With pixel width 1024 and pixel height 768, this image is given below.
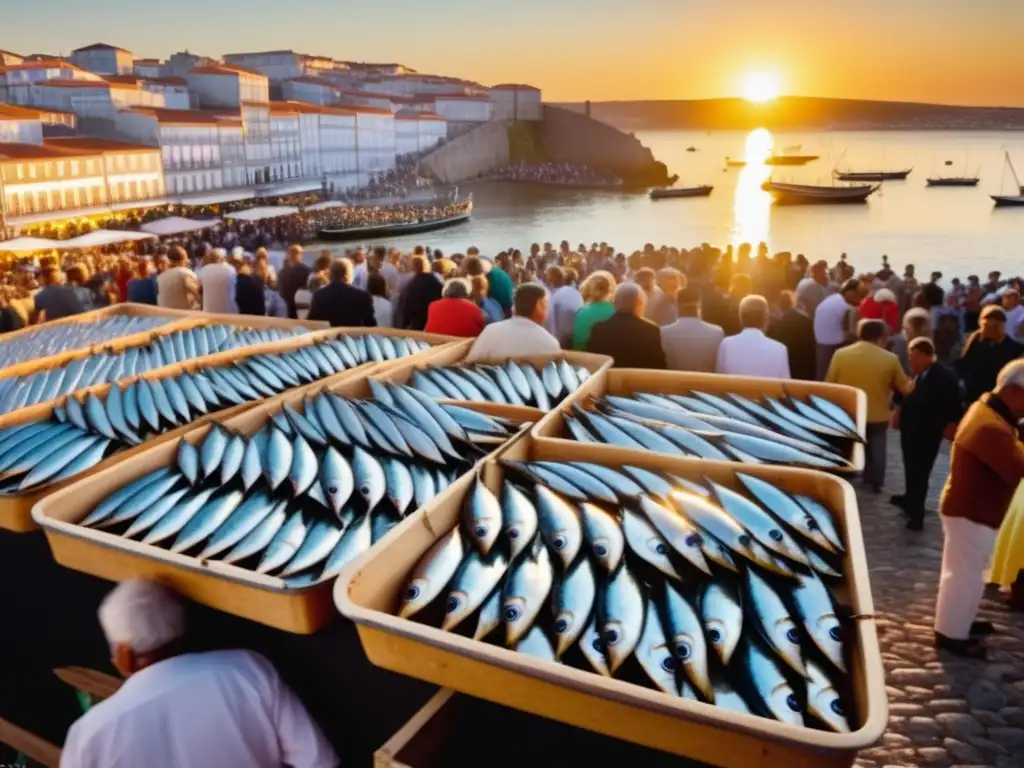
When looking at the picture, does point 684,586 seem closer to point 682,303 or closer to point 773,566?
point 773,566

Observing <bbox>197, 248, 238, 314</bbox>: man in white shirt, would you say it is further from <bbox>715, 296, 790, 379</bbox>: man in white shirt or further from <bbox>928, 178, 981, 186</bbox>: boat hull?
<bbox>928, 178, 981, 186</bbox>: boat hull

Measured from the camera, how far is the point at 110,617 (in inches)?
87.7

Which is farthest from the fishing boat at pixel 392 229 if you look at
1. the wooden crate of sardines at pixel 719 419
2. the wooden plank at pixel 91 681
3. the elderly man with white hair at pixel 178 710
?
the elderly man with white hair at pixel 178 710

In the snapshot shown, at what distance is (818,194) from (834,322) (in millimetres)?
86760

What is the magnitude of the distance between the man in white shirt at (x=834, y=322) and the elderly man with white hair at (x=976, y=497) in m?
4.00

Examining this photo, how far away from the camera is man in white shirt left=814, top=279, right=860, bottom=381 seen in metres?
8.12

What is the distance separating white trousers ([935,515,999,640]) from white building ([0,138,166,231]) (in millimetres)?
42355

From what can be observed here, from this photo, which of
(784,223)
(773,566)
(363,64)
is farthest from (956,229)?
(363,64)

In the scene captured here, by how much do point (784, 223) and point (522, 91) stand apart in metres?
43.9

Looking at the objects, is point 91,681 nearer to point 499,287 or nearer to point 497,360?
point 497,360

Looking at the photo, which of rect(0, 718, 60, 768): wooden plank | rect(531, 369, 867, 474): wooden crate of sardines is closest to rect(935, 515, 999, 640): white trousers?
rect(531, 369, 867, 474): wooden crate of sardines

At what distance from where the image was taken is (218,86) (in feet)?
221

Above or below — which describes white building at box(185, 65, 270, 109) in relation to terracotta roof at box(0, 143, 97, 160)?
above

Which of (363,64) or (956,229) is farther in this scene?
(363,64)
